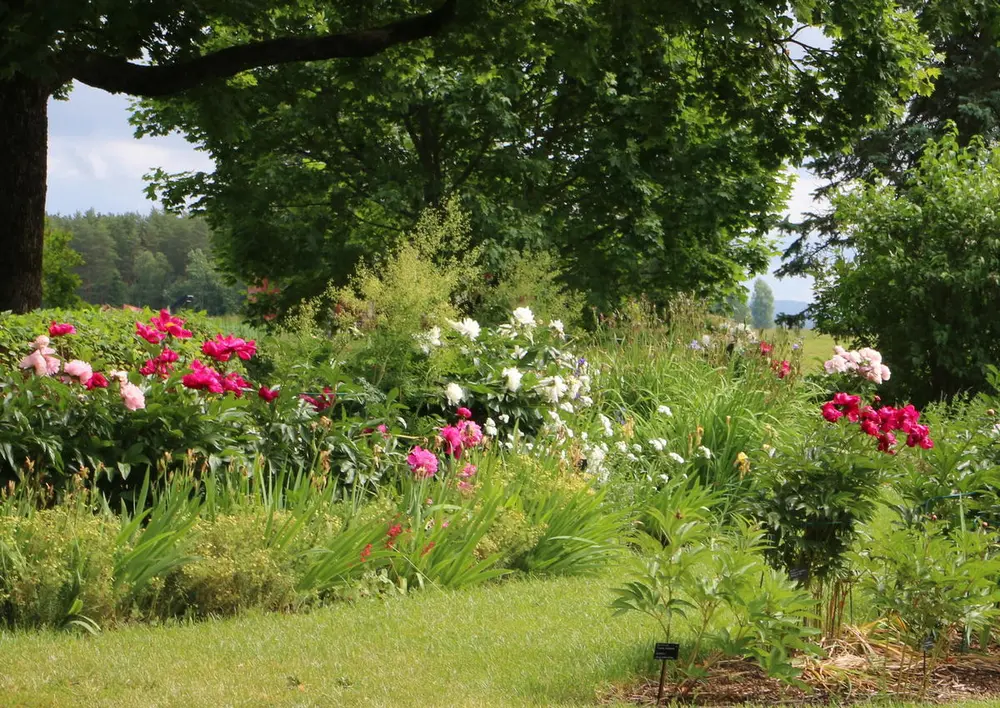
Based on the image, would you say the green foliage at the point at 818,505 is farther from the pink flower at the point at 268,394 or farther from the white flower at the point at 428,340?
the white flower at the point at 428,340

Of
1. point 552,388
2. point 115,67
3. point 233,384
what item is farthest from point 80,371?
point 115,67

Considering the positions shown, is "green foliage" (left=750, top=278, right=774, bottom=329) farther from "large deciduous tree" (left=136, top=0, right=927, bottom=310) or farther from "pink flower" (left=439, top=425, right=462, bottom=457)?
"pink flower" (left=439, top=425, right=462, bottom=457)

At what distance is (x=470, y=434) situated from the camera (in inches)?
281

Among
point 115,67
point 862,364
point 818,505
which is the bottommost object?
point 818,505

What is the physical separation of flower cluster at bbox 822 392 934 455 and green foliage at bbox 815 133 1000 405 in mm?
8814

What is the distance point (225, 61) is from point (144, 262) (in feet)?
262

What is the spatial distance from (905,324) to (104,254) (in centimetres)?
7958

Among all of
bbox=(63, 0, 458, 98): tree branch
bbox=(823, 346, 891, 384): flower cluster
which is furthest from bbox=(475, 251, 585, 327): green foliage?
bbox=(823, 346, 891, 384): flower cluster

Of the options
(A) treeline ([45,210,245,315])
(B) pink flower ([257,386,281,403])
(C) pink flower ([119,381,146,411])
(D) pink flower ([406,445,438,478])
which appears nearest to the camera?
(C) pink flower ([119,381,146,411])

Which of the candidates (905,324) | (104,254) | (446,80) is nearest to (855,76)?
(905,324)

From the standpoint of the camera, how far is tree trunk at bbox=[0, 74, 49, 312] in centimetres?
1045

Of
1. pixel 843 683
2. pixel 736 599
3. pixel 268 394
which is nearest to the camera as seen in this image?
pixel 736 599

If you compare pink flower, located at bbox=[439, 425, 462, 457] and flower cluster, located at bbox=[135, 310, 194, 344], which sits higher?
flower cluster, located at bbox=[135, 310, 194, 344]

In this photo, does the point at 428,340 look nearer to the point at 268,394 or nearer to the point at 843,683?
the point at 268,394
